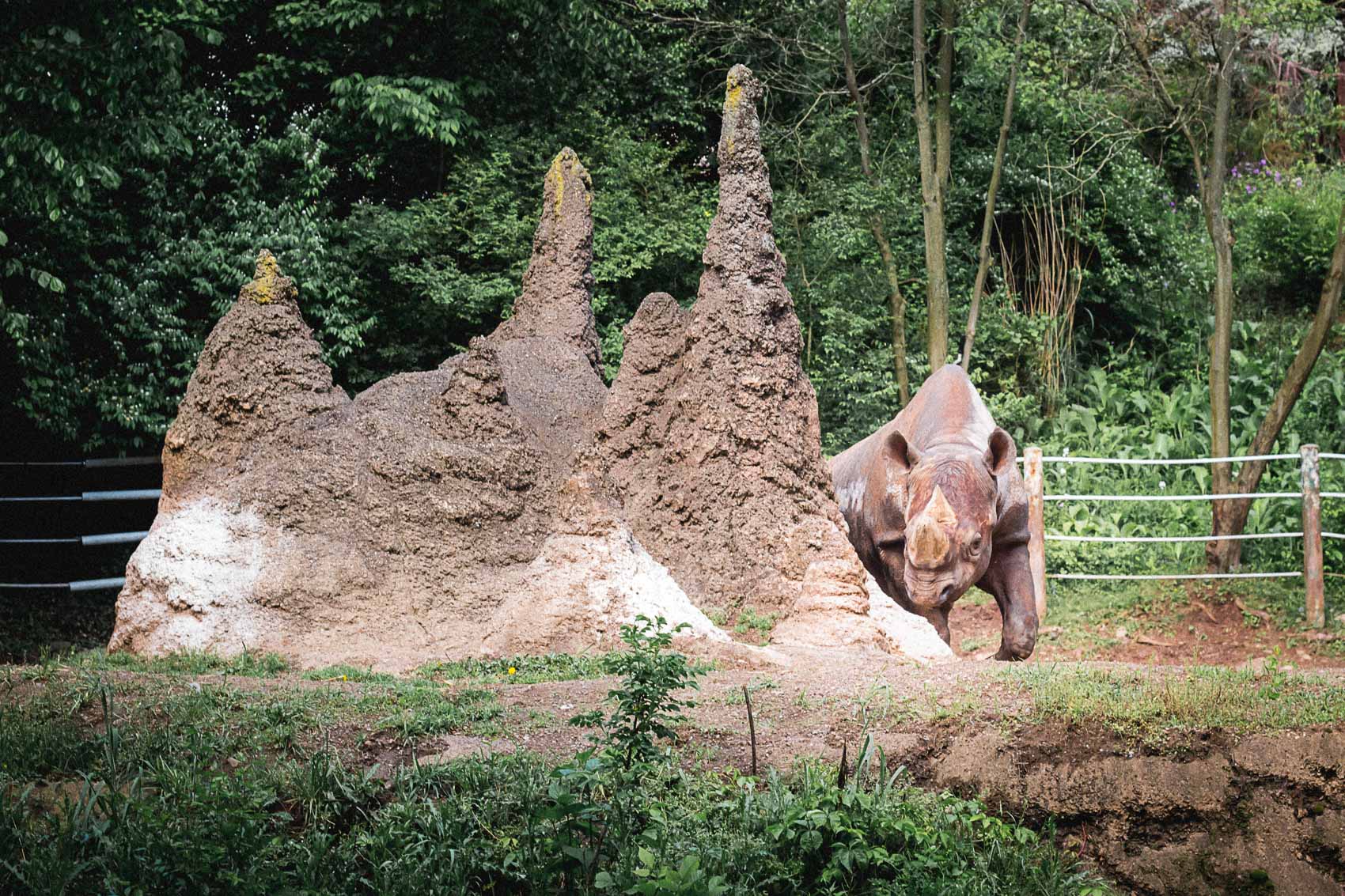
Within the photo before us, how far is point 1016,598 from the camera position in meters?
8.77

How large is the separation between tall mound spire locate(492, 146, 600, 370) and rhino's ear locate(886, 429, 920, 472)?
301 cm

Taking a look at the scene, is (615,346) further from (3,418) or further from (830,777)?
(830,777)

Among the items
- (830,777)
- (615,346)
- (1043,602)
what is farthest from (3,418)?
(830,777)

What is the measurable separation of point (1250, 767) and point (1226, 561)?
29.0ft

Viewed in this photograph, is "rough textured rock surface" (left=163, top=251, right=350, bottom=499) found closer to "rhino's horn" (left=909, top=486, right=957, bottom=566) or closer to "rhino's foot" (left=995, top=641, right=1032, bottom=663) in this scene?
"rhino's horn" (left=909, top=486, right=957, bottom=566)

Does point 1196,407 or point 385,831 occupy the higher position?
point 1196,407

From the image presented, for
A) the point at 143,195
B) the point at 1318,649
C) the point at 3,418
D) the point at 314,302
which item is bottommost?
the point at 1318,649

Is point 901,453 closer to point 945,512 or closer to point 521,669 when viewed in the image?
point 945,512

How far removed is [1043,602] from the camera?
12914mm

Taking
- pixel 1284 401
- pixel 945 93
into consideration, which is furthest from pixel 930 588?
pixel 945 93

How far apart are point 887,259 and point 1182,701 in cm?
1186

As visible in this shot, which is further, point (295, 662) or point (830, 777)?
point (295, 662)

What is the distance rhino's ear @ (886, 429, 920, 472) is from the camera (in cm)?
834

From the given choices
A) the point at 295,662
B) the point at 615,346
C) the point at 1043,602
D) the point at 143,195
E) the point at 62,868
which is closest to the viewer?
the point at 62,868
